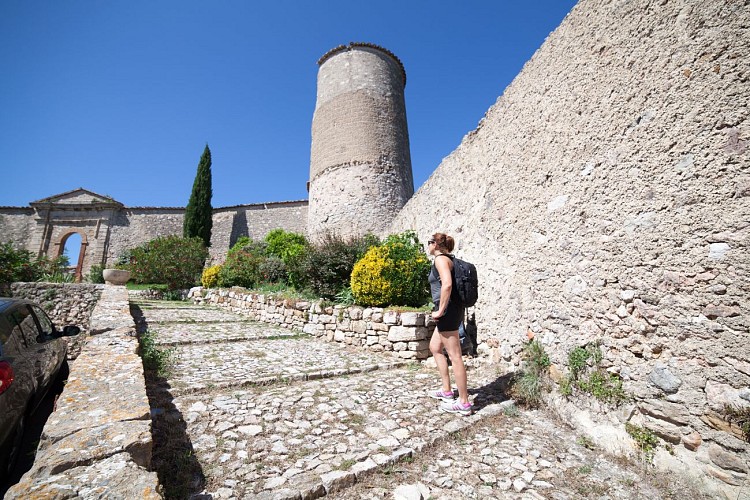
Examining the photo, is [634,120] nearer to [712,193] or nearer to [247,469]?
[712,193]

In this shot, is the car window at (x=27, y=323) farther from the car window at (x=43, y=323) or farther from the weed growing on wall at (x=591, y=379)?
the weed growing on wall at (x=591, y=379)

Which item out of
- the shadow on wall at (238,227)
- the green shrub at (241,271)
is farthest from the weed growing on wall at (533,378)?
the shadow on wall at (238,227)

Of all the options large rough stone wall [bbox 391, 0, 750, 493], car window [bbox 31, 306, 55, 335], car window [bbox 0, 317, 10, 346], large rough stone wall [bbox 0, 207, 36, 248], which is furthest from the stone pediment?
large rough stone wall [bbox 391, 0, 750, 493]

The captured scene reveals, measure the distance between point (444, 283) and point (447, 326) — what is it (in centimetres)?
42

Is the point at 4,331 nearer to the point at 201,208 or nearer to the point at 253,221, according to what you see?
the point at 253,221

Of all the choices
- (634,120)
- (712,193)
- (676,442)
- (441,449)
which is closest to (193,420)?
(441,449)

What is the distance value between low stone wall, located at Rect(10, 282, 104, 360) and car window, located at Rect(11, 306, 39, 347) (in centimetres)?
684

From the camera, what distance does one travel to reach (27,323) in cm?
317

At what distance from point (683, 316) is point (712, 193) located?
0.86 metres

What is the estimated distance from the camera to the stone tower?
11797 millimetres

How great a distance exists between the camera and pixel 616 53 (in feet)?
10.1

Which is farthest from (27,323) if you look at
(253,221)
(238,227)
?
(238,227)

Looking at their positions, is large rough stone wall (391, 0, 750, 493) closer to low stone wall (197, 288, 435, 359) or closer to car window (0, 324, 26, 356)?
low stone wall (197, 288, 435, 359)

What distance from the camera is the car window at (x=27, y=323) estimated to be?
9.75 ft
